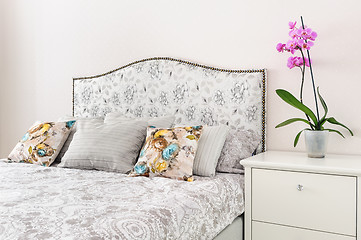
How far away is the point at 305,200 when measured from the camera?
175 centimetres

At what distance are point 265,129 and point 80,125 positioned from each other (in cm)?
124

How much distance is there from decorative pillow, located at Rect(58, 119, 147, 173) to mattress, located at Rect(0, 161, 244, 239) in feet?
0.26

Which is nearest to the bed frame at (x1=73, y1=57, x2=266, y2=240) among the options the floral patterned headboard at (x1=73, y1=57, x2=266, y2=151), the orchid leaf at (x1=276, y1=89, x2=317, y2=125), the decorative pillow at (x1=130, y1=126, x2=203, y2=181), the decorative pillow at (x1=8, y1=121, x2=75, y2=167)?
the floral patterned headboard at (x1=73, y1=57, x2=266, y2=151)

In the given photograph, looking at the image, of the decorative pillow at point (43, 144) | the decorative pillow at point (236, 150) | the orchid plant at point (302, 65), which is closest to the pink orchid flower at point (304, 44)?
the orchid plant at point (302, 65)

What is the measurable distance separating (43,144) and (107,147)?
0.53 m

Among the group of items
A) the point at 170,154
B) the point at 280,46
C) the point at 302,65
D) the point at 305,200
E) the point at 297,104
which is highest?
the point at 280,46

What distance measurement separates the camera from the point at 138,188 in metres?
1.66

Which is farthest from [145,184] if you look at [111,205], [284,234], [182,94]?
[182,94]

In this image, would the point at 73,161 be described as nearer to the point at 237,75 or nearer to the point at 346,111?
the point at 237,75

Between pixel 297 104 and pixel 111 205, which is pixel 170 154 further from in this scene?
pixel 297 104

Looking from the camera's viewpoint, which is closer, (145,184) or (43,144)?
(145,184)

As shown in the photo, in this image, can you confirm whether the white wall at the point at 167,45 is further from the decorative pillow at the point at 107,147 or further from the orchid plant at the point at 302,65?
the decorative pillow at the point at 107,147

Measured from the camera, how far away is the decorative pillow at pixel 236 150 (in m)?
2.06

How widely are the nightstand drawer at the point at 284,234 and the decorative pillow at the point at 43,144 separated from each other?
1391mm
